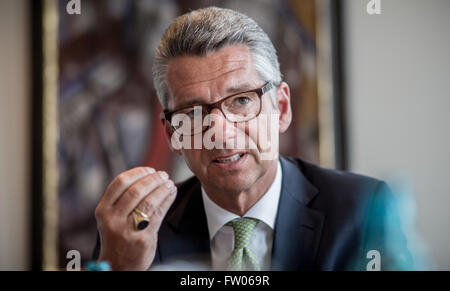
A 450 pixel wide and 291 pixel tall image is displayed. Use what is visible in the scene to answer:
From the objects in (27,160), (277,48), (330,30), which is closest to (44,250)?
(27,160)

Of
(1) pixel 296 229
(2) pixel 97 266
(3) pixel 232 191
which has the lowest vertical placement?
(2) pixel 97 266

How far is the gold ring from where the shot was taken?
1.16 m

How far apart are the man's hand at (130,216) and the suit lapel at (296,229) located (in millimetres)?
343

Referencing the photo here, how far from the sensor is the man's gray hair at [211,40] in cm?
113

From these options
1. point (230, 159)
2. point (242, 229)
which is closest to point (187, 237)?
point (242, 229)

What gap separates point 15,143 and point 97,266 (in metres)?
0.51

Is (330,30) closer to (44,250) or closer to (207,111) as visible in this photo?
(207,111)

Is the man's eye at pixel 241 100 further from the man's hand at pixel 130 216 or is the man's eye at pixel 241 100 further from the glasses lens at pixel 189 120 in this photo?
the man's hand at pixel 130 216

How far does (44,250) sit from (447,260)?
1342 millimetres

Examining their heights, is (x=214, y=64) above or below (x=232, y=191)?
above

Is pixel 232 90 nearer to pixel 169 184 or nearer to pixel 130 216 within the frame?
pixel 169 184

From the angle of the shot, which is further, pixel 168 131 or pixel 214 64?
pixel 168 131

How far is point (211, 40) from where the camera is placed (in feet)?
3.70
